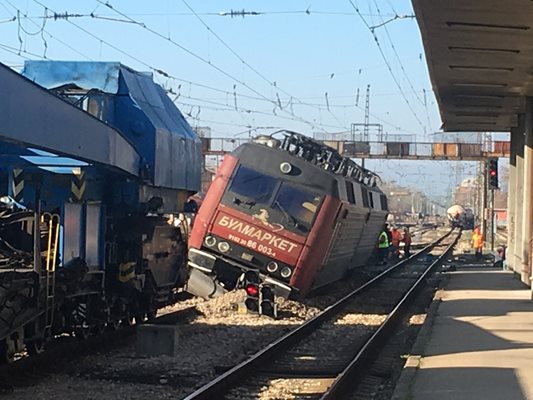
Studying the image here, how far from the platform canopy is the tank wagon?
179 inches

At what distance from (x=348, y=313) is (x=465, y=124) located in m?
14.3

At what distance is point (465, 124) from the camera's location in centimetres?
3219

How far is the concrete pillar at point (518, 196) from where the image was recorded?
2794 centimetres

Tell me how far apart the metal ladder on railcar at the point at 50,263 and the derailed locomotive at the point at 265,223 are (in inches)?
256

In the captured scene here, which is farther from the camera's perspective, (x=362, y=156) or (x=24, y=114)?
(x=362, y=156)

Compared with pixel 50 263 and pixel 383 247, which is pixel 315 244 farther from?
pixel 383 247

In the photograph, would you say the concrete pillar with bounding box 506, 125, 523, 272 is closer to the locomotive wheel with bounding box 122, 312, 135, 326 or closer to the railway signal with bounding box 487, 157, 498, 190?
the railway signal with bounding box 487, 157, 498, 190

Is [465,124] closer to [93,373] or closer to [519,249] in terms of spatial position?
[519,249]

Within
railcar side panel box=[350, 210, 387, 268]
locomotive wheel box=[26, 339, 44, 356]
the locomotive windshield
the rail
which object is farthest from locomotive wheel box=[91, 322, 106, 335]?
railcar side panel box=[350, 210, 387, 268]

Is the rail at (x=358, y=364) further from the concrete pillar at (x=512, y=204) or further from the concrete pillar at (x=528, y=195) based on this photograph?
the concrete pillar at (x=512, y=204)

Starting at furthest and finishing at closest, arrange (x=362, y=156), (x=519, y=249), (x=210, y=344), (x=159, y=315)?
(x=362, y=156)
(x=519, y=249)
(x=159, y=315)
(x=210, y=344)

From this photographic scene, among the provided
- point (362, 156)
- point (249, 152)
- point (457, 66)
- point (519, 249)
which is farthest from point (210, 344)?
point (362, 156)

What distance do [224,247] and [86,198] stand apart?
6.14m

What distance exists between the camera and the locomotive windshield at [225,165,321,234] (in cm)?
1834
